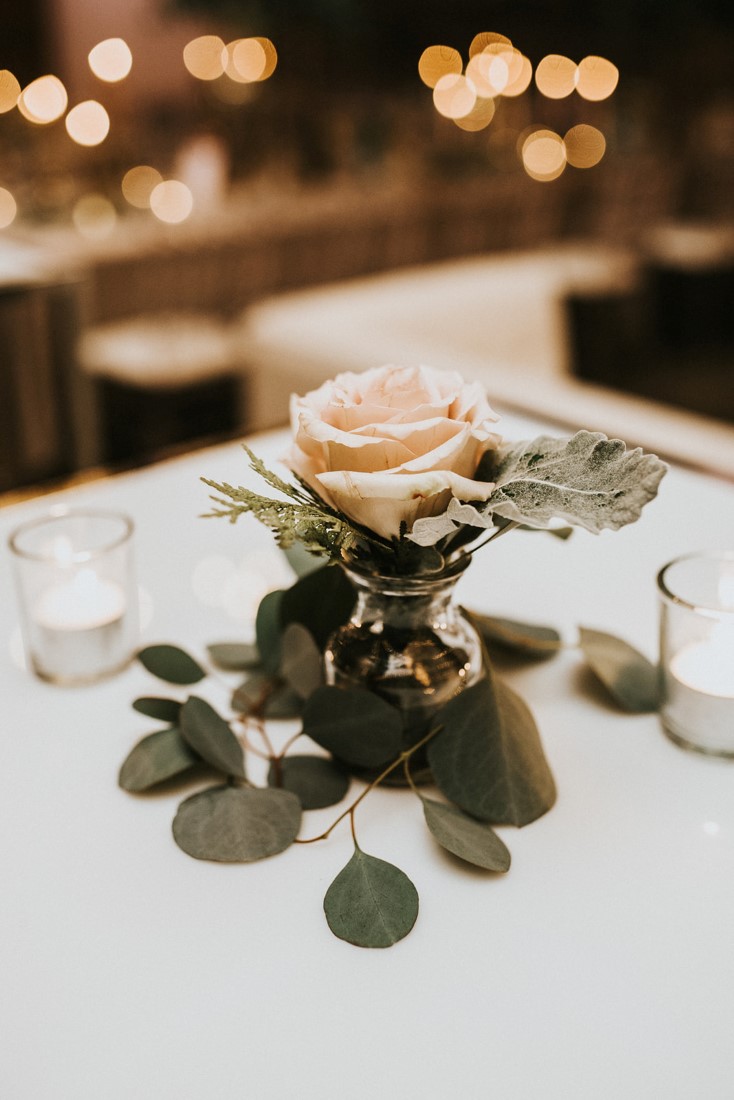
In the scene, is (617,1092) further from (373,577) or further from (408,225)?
(408,225)

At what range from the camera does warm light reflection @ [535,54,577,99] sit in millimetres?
6262

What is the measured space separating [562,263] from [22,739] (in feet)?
6.75

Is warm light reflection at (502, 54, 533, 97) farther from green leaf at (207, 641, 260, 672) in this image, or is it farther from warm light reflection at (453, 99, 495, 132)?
green leaf at (207, 641, 260, 672)

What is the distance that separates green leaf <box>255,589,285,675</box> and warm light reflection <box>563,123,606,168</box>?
200 inches

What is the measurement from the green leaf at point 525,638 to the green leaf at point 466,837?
20cm

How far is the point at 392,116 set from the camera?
5.02m

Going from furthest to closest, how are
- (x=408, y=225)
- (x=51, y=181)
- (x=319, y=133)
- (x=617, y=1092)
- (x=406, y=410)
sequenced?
(x=319, y=133) < (x=408, y=225) < (x=51, y=181) < (x=406, y=410) < (x=617, y=1092)

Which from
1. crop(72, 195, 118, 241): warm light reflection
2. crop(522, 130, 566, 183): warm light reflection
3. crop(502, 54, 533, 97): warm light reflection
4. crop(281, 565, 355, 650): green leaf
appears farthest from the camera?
crop(502, 54, 533, 97): warm light reflection

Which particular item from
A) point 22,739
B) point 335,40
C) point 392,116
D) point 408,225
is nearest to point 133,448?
point 408,225

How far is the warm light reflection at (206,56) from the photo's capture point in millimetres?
5273

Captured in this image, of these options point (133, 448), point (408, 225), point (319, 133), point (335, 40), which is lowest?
point (133, 448)

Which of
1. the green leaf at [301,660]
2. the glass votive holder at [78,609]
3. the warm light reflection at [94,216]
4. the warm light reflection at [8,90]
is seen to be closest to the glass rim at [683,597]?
the green leaf at [301,660]

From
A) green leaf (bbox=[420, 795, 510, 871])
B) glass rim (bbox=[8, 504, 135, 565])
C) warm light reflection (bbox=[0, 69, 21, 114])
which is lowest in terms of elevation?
green leaf (bbox=[420, 795, 510, 871])

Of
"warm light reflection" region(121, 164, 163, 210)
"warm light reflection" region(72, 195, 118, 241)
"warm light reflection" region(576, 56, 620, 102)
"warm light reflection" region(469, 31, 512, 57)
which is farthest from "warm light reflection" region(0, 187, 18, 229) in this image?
"warm light reflection" region(576, 56, 620, 102)
